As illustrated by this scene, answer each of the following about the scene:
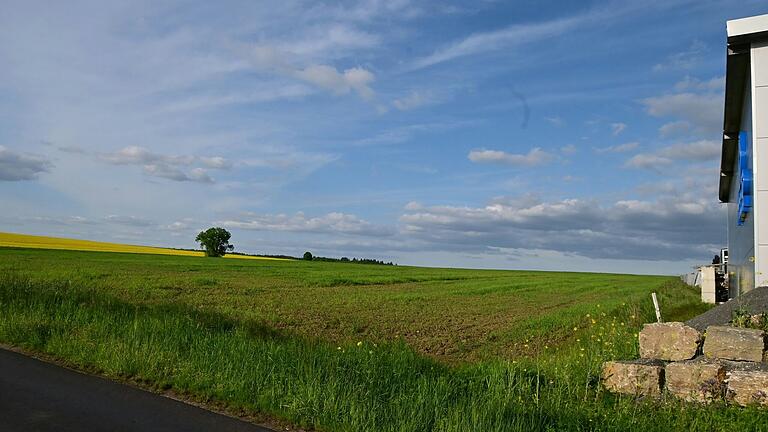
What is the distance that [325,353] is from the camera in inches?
356

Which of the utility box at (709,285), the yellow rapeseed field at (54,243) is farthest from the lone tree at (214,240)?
the utility box at (709,285)

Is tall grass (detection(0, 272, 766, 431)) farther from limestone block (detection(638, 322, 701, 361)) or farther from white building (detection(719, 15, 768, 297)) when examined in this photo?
white building (detection(719, 15, 768, 297))

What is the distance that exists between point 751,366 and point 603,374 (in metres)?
2.00

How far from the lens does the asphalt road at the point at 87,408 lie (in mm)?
6246

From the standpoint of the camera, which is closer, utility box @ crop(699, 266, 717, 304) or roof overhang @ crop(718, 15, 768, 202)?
roof overhang @ crop(718, 15, 768, 202)

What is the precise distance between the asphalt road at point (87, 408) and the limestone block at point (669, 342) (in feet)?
21.6

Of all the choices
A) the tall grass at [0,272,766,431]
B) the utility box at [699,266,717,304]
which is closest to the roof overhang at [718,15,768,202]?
the utility box at [699,266,717,304]

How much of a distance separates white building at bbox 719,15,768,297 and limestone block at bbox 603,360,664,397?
6146 mm

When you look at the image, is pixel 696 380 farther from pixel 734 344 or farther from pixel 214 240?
pixel 214 240

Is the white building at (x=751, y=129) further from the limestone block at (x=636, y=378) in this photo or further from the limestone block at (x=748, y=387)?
the limestone block at (x=636, y=378)

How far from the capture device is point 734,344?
9.41 metres

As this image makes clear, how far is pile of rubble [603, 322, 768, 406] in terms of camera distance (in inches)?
338

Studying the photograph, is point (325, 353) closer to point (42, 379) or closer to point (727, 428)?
point (42, 379)

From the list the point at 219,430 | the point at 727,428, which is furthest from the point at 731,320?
the point at 219,430
